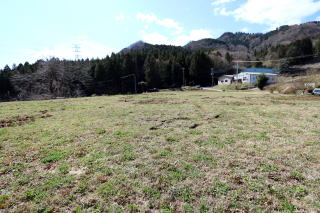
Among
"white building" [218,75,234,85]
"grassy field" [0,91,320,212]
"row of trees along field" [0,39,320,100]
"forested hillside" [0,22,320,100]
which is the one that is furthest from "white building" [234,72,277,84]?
"grassy field" [0,91,320,212]

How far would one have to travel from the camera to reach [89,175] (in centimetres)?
382

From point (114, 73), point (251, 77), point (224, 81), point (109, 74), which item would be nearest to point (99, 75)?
point (109, 74)

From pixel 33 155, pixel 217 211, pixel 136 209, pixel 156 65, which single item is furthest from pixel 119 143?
pixel 156 65

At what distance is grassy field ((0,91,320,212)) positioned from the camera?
2.93 metres

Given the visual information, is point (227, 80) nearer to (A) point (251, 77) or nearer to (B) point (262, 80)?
(A) point (251, 77)

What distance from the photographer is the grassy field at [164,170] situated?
2.93 m

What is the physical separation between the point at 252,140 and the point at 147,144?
3227mm

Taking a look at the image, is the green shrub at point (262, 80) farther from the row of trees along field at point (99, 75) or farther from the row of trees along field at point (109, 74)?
the row of trees along field at point (99, 75)

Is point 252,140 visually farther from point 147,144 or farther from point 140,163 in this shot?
point 140,163

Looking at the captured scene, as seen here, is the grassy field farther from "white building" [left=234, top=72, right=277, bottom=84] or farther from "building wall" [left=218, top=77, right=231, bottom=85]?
"building wall" [left=218, top=77, right=231, bottom=85]

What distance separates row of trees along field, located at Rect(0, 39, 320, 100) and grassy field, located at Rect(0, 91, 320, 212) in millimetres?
35034

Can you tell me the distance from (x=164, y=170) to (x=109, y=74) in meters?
47.1

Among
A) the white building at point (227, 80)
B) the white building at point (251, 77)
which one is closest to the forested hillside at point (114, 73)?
the white building at point (227, 80)

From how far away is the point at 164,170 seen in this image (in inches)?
155
